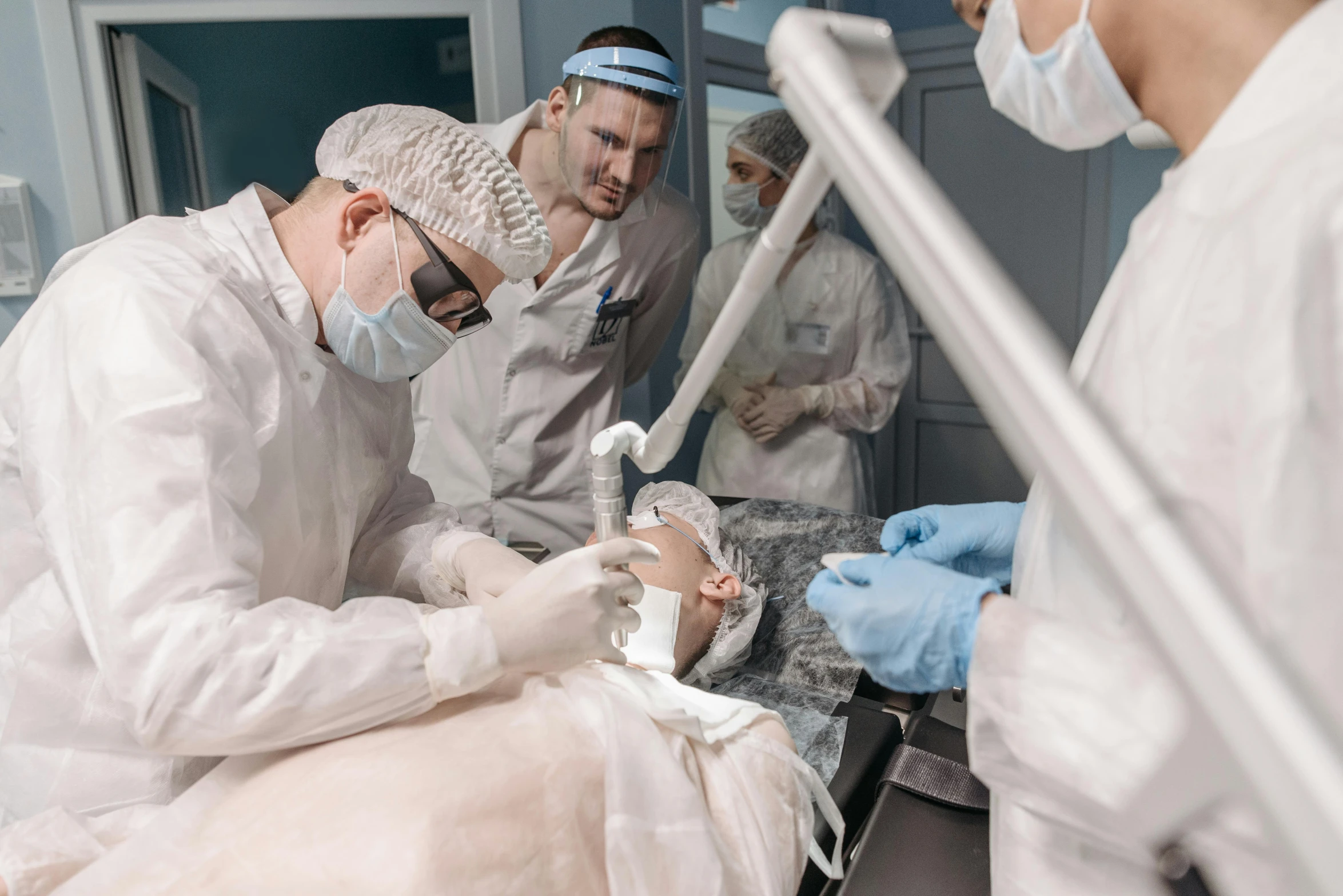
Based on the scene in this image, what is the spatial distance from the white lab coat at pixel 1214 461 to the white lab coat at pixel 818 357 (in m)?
2.09

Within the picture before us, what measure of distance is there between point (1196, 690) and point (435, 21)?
8.34 ft

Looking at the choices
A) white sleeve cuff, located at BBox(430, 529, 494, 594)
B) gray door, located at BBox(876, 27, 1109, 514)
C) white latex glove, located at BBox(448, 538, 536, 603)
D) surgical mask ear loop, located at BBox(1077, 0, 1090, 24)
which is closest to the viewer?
surgical mask ear loop, located at BBox(1077, 0, 1090, 24)

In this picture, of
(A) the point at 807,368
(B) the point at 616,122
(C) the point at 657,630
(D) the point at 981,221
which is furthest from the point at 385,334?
(D) the point at 981,221

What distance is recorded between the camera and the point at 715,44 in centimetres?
306

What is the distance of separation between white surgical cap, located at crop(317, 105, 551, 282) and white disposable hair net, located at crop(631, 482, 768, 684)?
2.92 ft

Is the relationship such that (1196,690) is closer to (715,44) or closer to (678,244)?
(678,244)

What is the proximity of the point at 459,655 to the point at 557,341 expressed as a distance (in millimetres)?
1347

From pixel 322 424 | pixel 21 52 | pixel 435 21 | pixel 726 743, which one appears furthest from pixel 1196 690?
pixel 21 52

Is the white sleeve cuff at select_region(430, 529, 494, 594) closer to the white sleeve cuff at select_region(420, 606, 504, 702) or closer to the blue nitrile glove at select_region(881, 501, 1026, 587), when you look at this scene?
the white sleeve cuff at select_region(420, 606, 504, 702)

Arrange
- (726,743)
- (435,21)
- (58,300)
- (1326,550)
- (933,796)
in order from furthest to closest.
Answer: (435,21), (933,796), (726,743), (58,300), (1326,550)

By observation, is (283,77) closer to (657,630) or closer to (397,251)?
(397,251)

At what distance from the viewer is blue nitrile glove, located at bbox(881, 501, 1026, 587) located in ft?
4.12

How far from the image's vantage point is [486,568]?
1465 mm

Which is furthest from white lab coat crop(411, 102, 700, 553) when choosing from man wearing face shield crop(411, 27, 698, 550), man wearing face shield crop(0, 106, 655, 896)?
man wearing face shield crop(0, 106, 655, 896)
